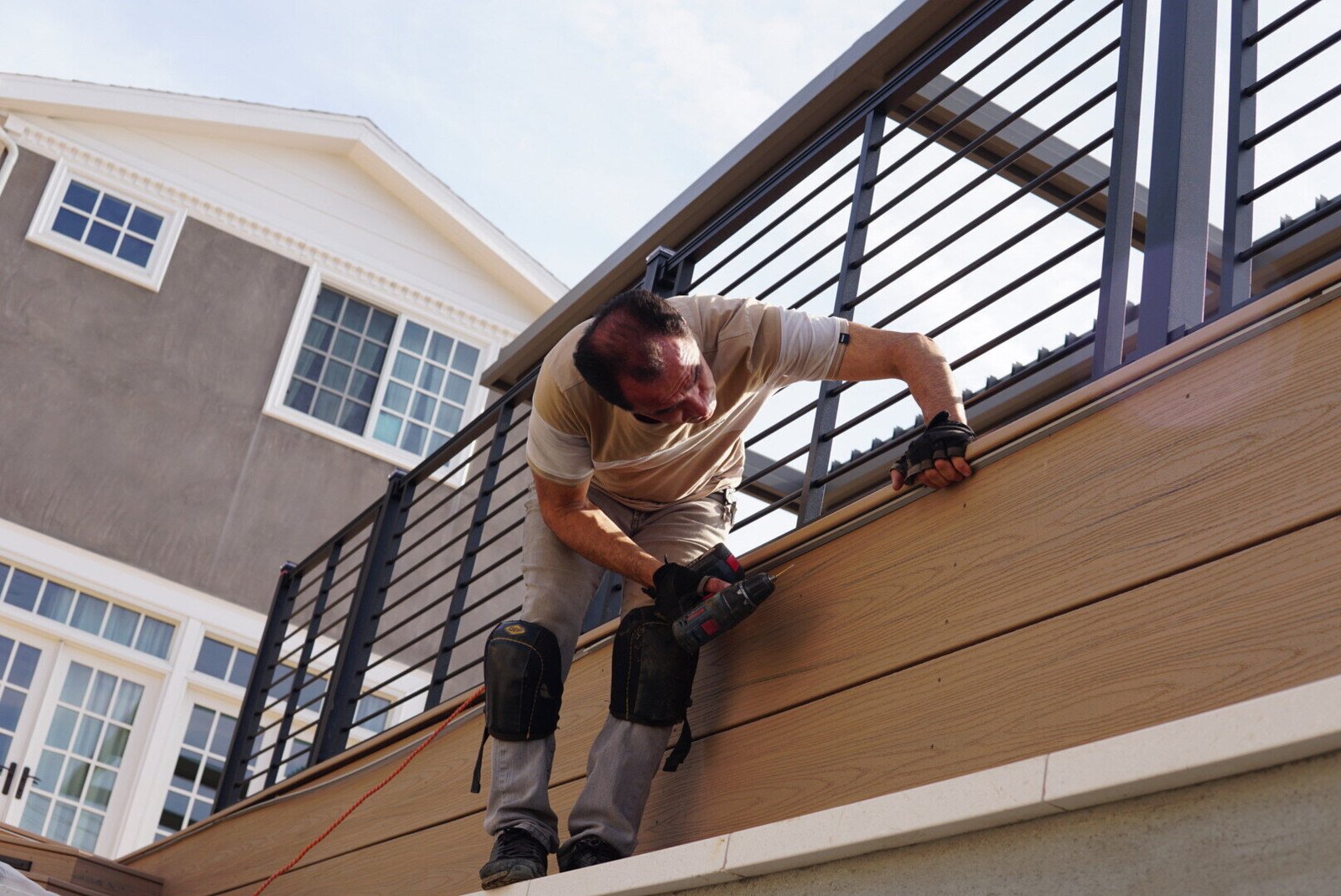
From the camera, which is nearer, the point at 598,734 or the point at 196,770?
the point at 598,734

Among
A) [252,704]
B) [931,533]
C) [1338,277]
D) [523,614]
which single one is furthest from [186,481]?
[1338,277]

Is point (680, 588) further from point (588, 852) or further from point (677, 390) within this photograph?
point (588, 852)

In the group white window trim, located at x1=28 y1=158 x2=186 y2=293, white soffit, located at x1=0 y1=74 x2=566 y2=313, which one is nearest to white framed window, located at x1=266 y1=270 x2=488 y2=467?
white soffit, located at x1=0 y1=74 x2=566 y2=313

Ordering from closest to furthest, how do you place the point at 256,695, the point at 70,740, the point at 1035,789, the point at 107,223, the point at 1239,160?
the point at 1035,789
the point at 1239,160
the point at 256,695
the point at 70,740
the point at 107,223

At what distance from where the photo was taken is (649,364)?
282 cm

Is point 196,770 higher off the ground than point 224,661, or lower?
lower

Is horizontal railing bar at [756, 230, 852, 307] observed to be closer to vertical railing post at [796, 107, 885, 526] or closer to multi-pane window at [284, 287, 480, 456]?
vertical railing post at [796, 107, 885, 526]

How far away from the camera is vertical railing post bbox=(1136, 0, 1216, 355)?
2.25 m

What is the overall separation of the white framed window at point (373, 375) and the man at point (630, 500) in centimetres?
874

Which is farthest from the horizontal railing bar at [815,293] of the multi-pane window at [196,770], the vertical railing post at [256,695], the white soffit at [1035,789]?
the multi-pane window at [196,770]

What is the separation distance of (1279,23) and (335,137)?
37.0 feet

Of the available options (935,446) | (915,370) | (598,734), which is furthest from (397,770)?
(935,446)

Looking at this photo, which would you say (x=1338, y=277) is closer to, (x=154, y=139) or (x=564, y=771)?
(x=564, y=771)

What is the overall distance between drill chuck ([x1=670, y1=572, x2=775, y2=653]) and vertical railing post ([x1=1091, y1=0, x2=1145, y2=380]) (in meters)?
0.71
